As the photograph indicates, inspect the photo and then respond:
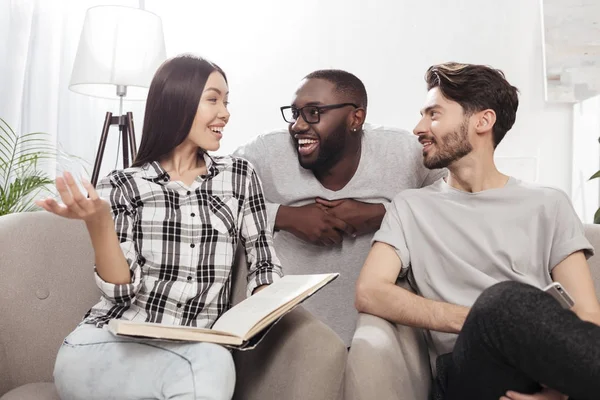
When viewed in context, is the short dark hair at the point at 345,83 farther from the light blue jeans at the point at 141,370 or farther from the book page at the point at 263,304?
the light blue jeans at the point at 141,370

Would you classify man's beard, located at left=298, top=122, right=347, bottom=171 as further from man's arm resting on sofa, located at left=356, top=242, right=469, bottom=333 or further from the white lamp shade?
the white lamp shade

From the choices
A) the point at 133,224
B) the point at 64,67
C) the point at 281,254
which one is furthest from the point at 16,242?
the point at 64,67

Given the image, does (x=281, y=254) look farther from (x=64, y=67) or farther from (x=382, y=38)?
(x=64, y=67)

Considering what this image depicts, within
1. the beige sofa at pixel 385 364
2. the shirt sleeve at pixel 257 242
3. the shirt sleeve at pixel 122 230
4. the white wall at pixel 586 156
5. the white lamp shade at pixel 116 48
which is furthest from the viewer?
the white wall at pixel 586 156

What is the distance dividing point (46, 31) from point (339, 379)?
229 centimetres

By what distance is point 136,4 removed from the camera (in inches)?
122

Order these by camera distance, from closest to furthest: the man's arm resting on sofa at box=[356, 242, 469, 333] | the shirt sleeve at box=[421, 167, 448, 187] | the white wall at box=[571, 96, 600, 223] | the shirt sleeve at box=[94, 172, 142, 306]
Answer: the shirt sleeve at box=[94, 172, 142, 306] → the man's arm resting on sofa at box=[356, 242, 469, 333] → the shirt sleeve at box=[421, 167, 448, 187] → the white wall at box=[571, 96, 600, 223]

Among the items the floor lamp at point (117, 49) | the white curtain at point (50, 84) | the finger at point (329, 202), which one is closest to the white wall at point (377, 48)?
the white curtain at point (50, 84)

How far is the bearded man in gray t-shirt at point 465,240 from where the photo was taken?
137 cm

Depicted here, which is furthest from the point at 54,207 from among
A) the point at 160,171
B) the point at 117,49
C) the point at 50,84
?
the point at 50,84

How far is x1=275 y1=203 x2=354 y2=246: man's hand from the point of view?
170 centimetres

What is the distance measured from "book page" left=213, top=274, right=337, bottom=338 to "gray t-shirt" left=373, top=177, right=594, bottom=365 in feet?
1.10

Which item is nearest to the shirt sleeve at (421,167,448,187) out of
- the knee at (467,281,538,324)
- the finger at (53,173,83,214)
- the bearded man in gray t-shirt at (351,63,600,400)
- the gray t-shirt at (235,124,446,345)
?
the gray t-shirt at (235,124,446,345)

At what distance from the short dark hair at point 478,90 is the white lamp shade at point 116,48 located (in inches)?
45.7
